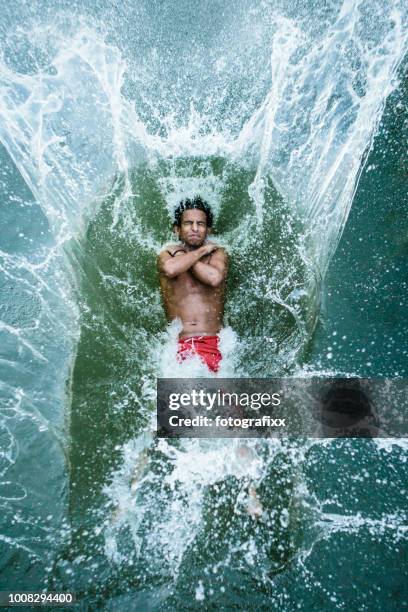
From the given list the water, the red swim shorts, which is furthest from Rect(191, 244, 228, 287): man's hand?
the red swim shorts

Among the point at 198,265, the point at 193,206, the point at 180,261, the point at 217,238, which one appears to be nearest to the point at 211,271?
the point at 198,265

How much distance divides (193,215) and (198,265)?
1.07ft

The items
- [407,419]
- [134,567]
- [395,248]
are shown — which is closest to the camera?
[134,567]

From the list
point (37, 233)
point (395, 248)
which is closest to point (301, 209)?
point (395, 248)

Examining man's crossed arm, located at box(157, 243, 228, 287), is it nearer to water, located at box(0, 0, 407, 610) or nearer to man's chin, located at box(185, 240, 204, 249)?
man's chin, located at box(185, 240, 204, 249)

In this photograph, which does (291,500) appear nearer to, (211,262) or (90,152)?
(211,262)

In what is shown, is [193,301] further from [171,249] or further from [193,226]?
[193,226]

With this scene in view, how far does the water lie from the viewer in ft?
8.18

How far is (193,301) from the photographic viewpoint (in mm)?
2658

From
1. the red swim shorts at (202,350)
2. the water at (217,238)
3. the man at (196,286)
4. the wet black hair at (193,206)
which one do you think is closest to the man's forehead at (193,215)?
the man at (196,286)

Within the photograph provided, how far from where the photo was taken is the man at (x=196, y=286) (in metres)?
2.57

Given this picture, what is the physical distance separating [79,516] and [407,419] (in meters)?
2.10

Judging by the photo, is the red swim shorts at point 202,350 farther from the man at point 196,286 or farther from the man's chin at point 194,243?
the man's chin at point 194,243

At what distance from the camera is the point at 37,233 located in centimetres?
278
